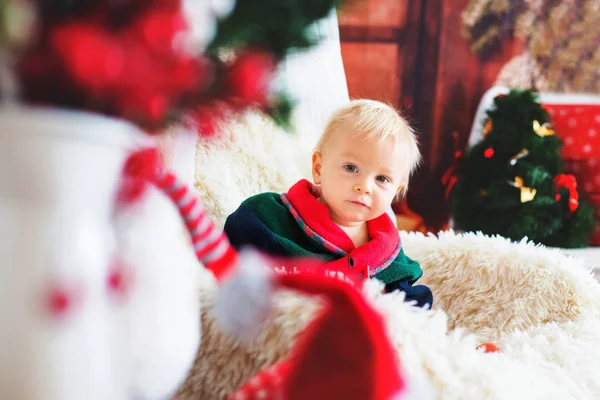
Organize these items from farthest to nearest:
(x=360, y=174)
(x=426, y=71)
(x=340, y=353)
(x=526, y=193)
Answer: (x=426, y=71)
(x=526, y=193)
(x=360, y=174)
(x=340, y=353)

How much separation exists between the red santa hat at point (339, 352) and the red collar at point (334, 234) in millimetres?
632

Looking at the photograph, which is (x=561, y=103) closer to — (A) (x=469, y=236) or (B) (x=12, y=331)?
(A) (x=469, y=236)

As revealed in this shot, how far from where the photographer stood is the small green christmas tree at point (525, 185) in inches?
74.2

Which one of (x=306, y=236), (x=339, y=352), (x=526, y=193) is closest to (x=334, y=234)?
(x=306, y=236)

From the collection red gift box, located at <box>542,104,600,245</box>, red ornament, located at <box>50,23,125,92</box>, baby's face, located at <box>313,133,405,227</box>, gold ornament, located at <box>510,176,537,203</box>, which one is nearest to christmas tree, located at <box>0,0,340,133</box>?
red ornament, located at <box>50,23,125,92</box>

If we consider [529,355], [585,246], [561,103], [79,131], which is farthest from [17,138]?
[561,103]

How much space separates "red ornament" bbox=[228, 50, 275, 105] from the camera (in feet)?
1.03

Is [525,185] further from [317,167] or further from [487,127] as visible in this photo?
[317,167]

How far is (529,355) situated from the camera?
2.65ft

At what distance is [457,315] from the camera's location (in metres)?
1.11

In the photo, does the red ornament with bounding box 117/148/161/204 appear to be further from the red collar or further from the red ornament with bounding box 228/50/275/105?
the red collar

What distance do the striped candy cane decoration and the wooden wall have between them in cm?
193

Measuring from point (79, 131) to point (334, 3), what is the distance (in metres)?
0.16

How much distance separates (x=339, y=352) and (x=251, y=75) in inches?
7.3
